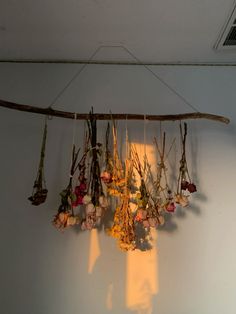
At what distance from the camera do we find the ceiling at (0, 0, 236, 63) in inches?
42.0

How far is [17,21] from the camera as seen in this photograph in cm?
116

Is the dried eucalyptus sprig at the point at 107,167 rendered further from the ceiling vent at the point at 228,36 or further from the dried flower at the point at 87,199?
the ceiling vent at the point at 228,36

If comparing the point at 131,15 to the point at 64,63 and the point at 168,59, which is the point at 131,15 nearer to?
the point at 168,59

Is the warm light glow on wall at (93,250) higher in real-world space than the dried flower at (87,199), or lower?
lower

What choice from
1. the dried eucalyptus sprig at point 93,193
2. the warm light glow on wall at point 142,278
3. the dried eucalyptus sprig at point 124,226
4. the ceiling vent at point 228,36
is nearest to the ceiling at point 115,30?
the ceiling vent at point 228,36

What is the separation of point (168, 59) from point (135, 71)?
182 mm

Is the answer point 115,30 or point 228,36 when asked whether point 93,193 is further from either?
point 228,36

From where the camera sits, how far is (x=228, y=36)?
1.23 m

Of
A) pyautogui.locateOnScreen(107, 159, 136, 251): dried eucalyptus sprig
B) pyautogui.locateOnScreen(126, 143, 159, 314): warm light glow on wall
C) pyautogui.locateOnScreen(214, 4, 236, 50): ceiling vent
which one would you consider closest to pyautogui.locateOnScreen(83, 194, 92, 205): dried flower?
pyautogui.locateOnScreen(107, 159, 136, 251): dried eucalyptus sprig

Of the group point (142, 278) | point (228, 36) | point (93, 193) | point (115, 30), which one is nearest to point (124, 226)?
point (93, 193)

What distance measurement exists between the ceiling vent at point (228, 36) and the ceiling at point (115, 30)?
2 cm

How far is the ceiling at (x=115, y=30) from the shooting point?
3.50ft

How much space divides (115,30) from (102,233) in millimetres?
932

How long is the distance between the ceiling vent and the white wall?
17 centimetres
